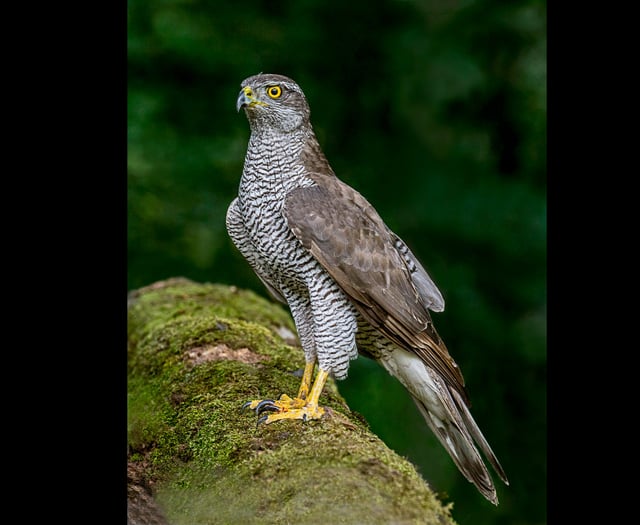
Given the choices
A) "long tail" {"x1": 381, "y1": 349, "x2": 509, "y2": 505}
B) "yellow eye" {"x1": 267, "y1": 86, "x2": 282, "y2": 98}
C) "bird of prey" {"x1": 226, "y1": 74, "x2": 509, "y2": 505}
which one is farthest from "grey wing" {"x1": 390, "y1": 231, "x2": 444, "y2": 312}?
"yellow eye" {"x1": 267, "y1": 86, "x2": 282, "y2": 98}

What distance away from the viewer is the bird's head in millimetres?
2869

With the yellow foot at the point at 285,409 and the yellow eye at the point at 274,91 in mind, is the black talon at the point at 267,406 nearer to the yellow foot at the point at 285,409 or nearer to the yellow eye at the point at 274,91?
the yellow foot at the point at 285,409

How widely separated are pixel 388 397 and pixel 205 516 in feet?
9.15

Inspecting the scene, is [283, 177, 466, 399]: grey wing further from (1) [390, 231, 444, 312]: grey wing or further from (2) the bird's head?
(2) the bird's head

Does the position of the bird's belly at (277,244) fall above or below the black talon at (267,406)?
above

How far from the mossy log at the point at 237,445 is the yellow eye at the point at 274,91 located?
1.20 m

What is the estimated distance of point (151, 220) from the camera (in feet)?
16.1

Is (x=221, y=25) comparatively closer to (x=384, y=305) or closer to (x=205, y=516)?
(x=384, y=305)

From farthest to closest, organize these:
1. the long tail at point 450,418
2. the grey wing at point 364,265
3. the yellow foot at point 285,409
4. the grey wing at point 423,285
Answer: the grey wing at point 423,285, the long tail at point 450,418, the grey wing at point 364,265, the yellow foot at point 285,409

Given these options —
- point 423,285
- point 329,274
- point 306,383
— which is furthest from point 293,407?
point 423,285

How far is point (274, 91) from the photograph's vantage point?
2887mm

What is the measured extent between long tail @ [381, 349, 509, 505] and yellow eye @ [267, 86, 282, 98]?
1182 mm

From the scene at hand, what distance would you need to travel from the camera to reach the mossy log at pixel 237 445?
1.94 meters

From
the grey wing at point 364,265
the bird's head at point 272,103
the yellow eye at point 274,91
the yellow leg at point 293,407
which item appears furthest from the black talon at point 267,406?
the yellow eye at point 274,91
